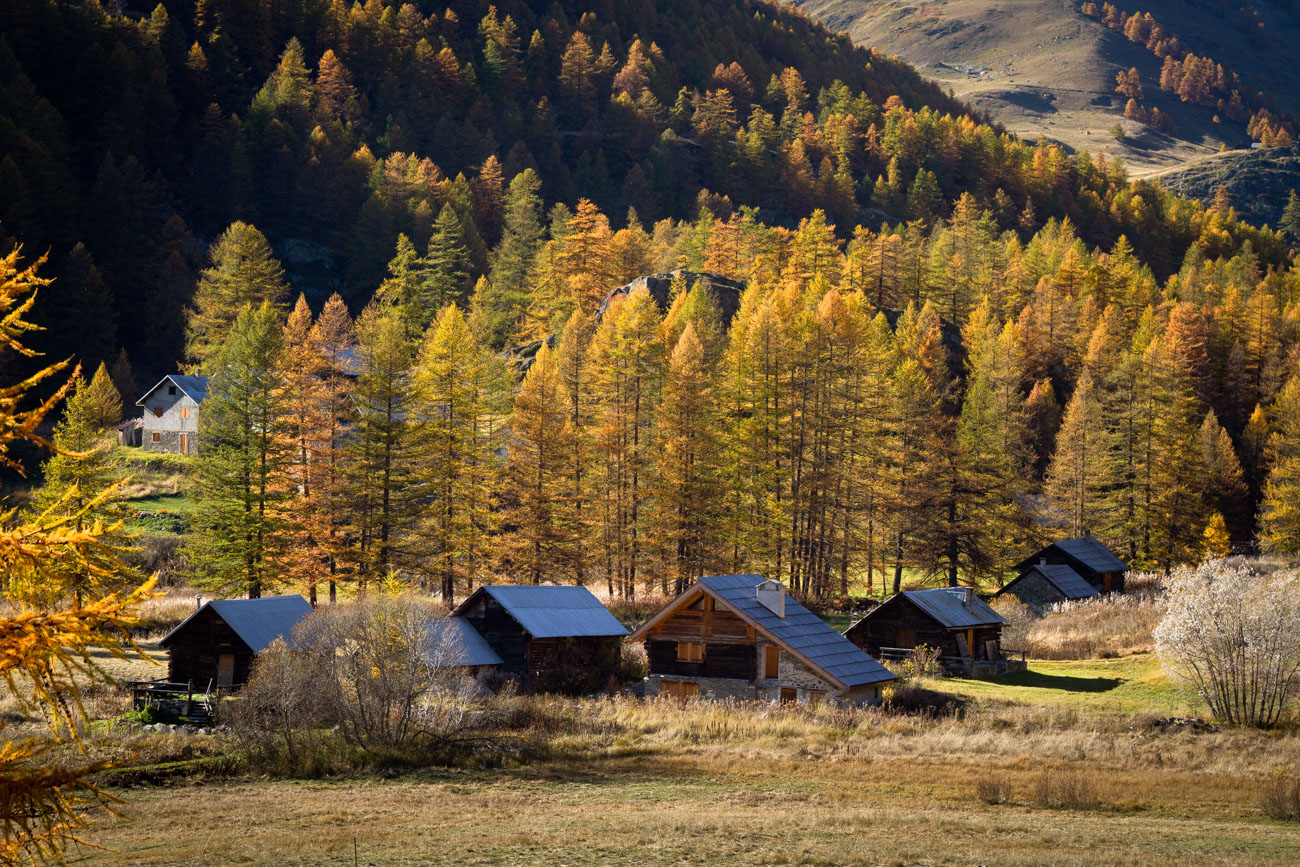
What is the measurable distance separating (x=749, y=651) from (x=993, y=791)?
16119 millimetres

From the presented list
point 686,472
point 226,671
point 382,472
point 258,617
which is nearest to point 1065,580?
point 686,472

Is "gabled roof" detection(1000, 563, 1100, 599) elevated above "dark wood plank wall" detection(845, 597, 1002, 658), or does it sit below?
above

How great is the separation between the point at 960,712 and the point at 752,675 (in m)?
7.20

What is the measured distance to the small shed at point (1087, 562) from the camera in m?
63.2

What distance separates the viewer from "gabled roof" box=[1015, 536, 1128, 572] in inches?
2482

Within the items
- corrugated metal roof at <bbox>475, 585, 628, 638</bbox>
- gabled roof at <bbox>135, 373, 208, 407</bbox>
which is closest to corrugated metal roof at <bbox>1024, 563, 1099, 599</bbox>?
corrugated metal roof at <bbox>475, 585, 628, 638</bbox>

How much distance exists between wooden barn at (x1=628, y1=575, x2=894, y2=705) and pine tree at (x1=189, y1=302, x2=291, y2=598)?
60.1 ft

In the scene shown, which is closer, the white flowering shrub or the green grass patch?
the white flowering shrub

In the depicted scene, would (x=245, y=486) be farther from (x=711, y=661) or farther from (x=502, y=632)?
(x=711, y=661)

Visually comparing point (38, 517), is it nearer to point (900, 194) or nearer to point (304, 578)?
point (304, 578)

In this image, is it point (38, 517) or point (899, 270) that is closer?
point (38, 517)

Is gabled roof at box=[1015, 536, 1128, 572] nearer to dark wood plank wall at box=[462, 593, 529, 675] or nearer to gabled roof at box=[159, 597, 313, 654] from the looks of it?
dark wood plank wall at box=[462, 593, 529, 675]

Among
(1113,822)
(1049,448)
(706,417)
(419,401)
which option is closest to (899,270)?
(1049,448)

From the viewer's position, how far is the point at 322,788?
24484mm
